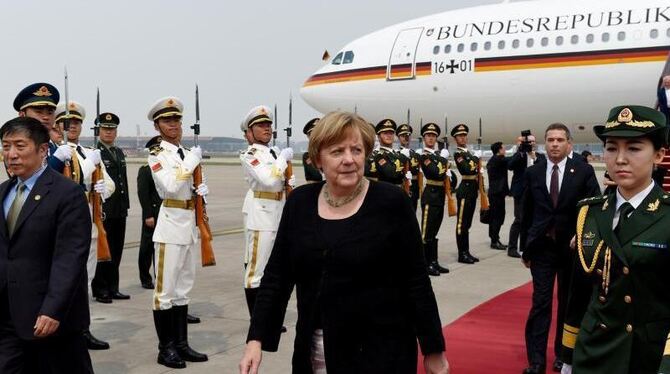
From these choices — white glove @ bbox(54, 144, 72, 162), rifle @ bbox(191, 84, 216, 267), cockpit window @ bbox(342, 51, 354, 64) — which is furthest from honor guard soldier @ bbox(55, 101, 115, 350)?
cockpit window @ bbox(342, 51, 354, 64)

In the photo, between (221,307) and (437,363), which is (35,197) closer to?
(437,363)

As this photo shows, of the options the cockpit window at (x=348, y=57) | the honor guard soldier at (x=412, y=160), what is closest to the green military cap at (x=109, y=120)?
the honor guard soldier at (x=412, y=160)

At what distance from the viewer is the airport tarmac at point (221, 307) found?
5.37 meters

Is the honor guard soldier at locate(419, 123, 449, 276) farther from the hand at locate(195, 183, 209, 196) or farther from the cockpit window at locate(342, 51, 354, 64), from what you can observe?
the cockpit window at locate(342, 51, 354, 64)

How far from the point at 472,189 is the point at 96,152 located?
18.7 feet

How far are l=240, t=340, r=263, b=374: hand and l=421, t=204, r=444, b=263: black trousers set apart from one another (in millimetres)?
6554

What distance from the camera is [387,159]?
29.1ft

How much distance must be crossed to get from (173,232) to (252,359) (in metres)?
2.88

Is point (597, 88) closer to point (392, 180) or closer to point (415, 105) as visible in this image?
point (415, 105)

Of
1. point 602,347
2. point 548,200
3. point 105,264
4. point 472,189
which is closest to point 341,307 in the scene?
point 602,347

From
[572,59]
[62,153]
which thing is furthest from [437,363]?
[572,59]

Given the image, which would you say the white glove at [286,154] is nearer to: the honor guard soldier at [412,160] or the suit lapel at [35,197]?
the suit lapel at [35,197]

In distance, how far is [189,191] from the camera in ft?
18.6

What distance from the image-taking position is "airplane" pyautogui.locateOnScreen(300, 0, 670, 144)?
51.5ft
